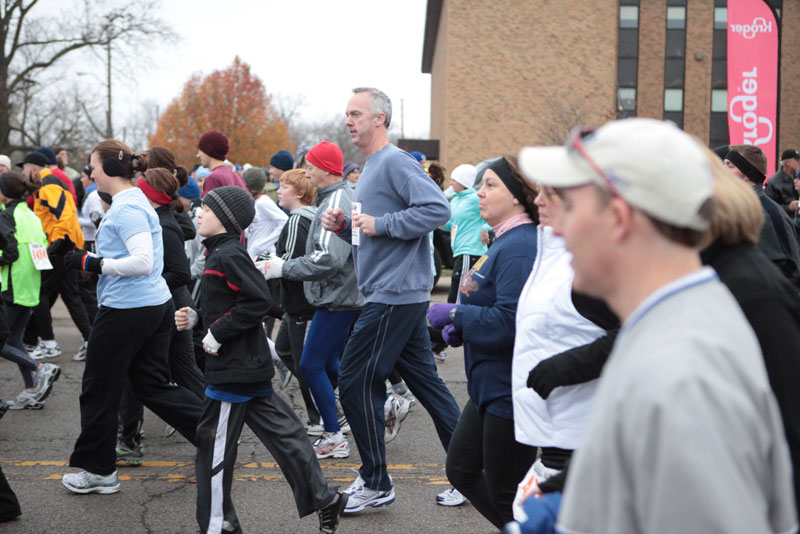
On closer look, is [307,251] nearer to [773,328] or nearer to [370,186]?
[370,186]

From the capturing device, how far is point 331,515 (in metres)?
4.10

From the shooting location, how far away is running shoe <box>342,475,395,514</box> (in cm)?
452

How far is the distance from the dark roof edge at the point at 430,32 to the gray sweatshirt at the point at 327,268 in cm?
3793

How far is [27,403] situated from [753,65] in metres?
14.8

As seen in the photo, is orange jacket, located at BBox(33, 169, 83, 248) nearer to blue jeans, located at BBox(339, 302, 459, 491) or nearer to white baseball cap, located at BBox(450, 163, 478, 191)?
white baseball cap, located at BBox(450, 163, 478, 191)

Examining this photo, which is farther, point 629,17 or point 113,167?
point 629,17

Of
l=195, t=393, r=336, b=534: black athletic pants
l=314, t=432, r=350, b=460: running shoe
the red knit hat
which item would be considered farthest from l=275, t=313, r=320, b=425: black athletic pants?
l=195, t=393, r=336, b=534: black athletic pants

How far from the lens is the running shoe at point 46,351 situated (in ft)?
29.1

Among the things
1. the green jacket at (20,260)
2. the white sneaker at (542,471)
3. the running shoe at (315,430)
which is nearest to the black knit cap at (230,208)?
the white sneaker at (542,471)

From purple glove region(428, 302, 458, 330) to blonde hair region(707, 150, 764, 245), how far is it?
1734 mm

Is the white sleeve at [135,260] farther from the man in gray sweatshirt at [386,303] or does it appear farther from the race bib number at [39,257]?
the race bib number at [39,257]

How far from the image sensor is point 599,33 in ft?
120

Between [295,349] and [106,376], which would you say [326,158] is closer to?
[295,349]

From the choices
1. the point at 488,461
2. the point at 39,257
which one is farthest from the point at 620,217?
the point at 39,257
